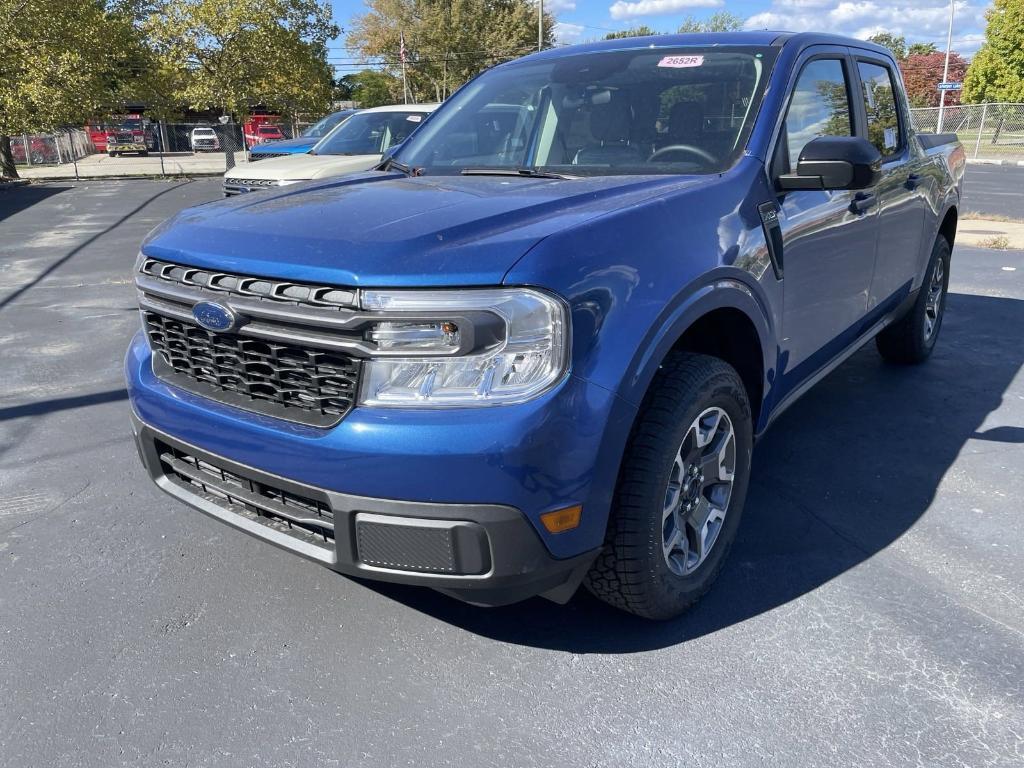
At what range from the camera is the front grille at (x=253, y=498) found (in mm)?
2260

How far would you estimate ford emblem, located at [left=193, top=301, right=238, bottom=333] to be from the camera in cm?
227

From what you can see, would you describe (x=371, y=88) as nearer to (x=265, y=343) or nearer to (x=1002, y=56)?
(x=1002, y=56)

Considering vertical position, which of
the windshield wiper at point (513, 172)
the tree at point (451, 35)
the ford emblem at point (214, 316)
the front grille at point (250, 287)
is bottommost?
the ford emblem at point (214, 316)

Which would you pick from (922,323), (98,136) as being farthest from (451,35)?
(922,323)

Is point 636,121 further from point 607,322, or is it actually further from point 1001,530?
point 1001,530

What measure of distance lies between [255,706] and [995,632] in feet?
7.52

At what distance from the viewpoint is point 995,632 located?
8.70ft

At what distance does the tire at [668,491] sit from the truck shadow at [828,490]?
6.7 inches

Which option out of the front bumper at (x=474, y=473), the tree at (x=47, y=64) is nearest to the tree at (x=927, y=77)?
the tree at (x=47, y=64)

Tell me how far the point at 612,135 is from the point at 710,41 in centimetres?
67

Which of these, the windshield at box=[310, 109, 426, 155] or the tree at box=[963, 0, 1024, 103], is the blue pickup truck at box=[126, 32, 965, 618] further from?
the tree at box=[963, 0, 1024, 103]

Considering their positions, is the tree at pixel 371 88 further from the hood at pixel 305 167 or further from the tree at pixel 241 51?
the hood at pixel 305 167

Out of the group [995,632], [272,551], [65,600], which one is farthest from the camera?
[272,551]

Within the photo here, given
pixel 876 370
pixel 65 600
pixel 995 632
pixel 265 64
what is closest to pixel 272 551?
pixel 65 600
